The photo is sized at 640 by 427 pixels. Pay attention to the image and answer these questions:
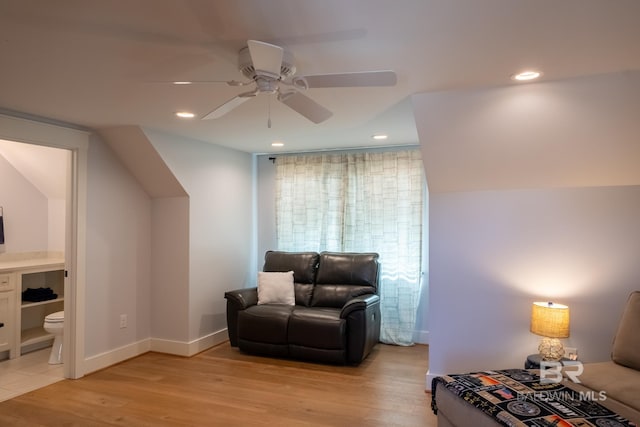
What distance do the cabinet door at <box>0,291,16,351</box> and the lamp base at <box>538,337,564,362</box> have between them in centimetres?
486

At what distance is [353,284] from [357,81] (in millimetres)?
3074

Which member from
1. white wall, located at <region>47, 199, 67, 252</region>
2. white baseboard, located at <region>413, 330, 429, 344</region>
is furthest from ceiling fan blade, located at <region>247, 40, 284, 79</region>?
→ white wall, located at <region>47, 199, 67, 252</region>

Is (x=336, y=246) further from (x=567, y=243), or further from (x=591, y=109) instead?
(x=591, y=109)

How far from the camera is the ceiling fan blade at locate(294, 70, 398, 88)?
183 cm

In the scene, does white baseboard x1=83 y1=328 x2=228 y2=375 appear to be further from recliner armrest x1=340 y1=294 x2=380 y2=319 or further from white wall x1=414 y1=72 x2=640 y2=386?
white wall x1=414 y1=72 x2=640 y2=386

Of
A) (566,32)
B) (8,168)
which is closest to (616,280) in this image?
(566,32)

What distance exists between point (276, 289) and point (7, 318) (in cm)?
270

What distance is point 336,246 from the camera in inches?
204

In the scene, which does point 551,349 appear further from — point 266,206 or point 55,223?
point 55,223

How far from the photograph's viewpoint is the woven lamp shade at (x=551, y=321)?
2.83m

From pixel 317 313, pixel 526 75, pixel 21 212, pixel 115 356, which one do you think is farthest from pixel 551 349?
pixel 21 212

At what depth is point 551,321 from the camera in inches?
112

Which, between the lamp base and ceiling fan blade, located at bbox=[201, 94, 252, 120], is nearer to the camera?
ceiling fan blade, located at bbox=[201, 94, 252, 120]

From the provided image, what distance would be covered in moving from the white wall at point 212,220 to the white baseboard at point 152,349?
79 millimetres
